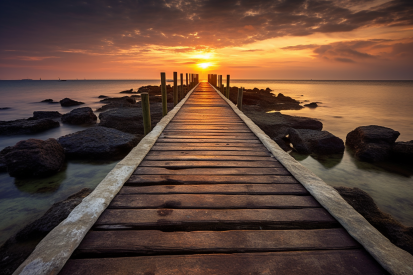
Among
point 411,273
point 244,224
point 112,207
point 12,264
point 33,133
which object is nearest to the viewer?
point 411,273

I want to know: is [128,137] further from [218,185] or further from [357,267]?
[357,267]

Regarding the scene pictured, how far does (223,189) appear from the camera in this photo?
2.21 m

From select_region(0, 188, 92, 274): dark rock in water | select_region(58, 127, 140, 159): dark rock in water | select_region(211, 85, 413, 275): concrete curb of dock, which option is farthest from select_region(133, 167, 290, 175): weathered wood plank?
select_region(58, 127, 140, 159): dark rock in water

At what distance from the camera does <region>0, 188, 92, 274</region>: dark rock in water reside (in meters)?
3.03

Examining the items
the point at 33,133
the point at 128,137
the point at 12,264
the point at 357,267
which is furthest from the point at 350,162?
the point at 33,133

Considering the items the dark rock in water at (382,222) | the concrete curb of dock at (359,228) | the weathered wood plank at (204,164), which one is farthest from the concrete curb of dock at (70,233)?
the dark rock in water at (382,222)

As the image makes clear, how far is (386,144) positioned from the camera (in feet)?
26.5

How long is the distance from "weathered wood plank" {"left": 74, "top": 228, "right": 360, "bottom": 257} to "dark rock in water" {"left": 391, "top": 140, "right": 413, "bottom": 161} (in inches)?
324

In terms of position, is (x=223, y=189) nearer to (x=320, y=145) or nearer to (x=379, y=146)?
(x=320, y=145)

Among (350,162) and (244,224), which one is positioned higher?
(244,224)

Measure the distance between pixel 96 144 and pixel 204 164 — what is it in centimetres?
587

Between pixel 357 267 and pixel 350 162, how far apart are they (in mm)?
8002

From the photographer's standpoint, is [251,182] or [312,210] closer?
[312,210]

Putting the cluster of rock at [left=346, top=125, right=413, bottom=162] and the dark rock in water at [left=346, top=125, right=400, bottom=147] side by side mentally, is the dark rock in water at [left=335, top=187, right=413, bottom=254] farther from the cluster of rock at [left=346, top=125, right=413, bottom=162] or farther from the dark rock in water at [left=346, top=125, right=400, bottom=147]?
the dark rock in water at [left=346, top=125, right=400, bottom=147]
